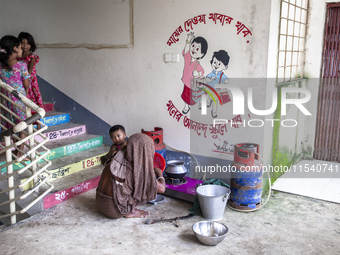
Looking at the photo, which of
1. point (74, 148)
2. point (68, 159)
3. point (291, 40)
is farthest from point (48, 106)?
point (291, 40)

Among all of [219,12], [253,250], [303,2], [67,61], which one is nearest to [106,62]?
[67,61]

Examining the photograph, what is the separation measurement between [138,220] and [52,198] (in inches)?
45.6

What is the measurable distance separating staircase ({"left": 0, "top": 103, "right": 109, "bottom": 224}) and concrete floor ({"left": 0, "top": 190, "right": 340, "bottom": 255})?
172 mm

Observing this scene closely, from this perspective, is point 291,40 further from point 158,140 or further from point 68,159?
point 68,159

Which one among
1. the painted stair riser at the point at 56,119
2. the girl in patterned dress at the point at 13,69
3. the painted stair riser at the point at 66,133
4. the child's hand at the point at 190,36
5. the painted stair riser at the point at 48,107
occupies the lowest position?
the painted stair riser at the point at 66,133

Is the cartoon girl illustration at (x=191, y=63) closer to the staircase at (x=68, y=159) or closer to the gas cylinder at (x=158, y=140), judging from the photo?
the gas cylinder at (x=158, y=140)

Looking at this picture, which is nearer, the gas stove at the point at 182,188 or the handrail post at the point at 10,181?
the handrail post at the point at 10,181

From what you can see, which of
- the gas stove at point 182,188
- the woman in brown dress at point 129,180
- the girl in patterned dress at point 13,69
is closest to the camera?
the woman in brown dress at point 129,180

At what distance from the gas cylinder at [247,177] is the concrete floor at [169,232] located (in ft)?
0.48

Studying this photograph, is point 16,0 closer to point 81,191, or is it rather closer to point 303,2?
point 81,191

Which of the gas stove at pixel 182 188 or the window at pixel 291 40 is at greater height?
the window at pixel 291 40

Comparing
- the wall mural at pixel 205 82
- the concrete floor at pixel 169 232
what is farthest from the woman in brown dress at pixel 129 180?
the wall mural at pixel 205 82

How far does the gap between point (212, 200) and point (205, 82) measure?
166 cm

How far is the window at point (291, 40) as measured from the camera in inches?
178
